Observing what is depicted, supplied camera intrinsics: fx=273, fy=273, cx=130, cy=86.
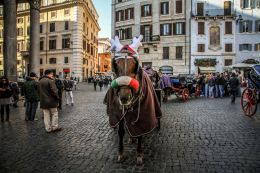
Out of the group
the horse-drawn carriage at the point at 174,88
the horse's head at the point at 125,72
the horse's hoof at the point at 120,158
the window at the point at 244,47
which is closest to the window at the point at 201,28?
the window at the point at 244,47

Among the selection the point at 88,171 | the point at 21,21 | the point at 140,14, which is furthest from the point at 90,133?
the point at 21,21

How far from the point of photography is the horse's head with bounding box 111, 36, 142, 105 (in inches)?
166

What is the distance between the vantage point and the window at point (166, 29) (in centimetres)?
4022

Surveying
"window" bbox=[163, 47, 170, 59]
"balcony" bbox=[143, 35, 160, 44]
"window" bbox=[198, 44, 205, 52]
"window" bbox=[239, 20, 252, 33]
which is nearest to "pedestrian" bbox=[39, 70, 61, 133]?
"window" bbox=[198, 44, 205, 52]

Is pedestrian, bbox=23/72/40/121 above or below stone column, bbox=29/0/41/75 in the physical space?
below

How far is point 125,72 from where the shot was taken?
14.4 ft

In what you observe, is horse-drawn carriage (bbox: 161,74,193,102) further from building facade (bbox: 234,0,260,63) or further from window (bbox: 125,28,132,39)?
window (bbox: 125,28,132,39)

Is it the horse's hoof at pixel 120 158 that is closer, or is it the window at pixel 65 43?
the horse's hoof at pixel 120 158

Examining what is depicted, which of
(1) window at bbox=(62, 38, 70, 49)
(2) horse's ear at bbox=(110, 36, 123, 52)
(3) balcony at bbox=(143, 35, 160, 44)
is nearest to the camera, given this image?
(2) horse's ear at bbox=(110, 36, 123, 52)

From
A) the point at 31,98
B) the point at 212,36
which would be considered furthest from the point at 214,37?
the point at 31,98

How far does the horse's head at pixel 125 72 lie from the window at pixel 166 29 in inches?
1439

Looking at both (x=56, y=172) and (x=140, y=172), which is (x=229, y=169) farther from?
(x=56, y=172)

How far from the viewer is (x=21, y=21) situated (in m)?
56.4

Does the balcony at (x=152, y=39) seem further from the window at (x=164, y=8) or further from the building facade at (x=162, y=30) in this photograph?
the window at (x=164, y=8)
